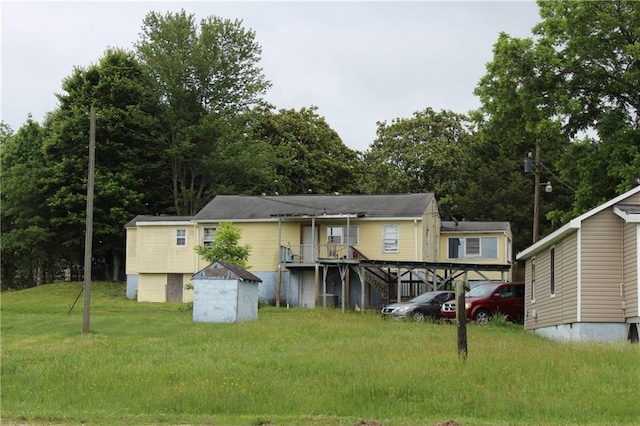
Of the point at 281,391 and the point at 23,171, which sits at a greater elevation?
the point at 23,171

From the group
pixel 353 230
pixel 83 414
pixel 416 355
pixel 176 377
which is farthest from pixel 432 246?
pixel 83 414

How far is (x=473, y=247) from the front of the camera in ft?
153

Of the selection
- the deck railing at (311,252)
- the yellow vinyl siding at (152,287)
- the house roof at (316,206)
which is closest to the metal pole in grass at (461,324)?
the deck railing at (311,252)

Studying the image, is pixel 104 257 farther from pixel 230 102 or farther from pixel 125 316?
A: pixel 125 316

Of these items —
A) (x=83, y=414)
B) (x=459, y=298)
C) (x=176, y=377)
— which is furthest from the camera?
(x=459, y=298)

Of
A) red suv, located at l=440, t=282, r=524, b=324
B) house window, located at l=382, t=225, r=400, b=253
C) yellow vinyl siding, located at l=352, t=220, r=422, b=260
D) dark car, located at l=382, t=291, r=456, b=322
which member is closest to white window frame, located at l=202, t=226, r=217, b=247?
yellow vinyl siding, located at l=352, t=220, r=422, b=260

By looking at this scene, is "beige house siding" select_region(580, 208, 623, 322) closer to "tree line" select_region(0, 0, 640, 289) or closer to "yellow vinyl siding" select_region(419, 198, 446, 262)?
"yellow vinyl siding" select_region(419, 198, 446, 262)

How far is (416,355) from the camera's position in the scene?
1916cm

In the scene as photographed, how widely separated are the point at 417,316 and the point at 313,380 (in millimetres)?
15829

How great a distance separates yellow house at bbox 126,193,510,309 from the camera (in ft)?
137

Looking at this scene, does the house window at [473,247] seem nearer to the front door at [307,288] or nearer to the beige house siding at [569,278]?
the front door at [307,288]

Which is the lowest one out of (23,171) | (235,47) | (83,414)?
(83,414)

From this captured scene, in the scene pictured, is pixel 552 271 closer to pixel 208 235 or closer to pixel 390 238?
pixel 390 238

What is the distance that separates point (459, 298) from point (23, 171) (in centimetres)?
4404
